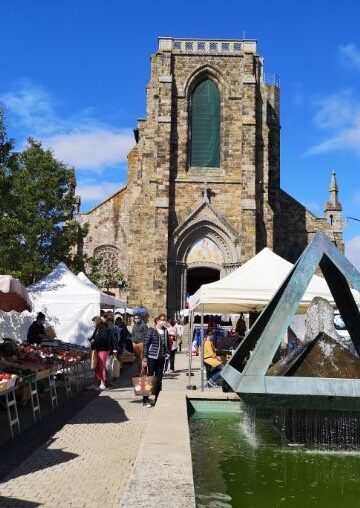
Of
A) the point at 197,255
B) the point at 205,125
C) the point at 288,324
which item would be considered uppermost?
the point at 205,125

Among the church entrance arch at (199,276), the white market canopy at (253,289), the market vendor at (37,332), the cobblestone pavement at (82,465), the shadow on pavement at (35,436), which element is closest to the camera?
the cobblestone pavement at (82,465)

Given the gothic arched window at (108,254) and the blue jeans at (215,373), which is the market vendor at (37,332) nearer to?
the blue jeans at (215,373)

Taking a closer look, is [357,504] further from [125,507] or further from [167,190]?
[167,190]

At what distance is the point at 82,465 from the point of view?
6488 mm

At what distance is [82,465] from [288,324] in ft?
9.53

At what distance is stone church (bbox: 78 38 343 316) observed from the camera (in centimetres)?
3178

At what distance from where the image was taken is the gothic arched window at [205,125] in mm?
33375

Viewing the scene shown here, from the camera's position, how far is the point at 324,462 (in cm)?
700

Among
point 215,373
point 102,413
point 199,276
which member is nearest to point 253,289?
point 215,373

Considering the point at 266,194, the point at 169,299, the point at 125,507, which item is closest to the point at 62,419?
the point at 125,507

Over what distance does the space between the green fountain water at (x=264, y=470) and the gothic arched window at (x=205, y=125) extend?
25549 millimetres

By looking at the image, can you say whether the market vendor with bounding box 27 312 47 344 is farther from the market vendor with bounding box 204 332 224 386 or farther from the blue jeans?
the blue jeans

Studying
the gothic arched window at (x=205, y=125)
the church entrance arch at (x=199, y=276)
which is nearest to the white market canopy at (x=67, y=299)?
the church entrance arch at (x=199, y=276)

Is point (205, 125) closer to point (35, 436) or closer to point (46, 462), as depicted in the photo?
point (35, 436)
